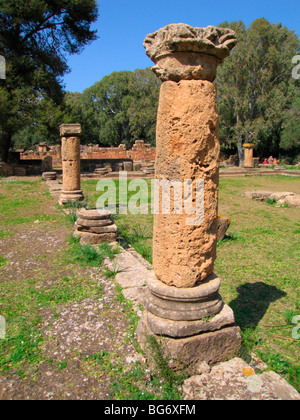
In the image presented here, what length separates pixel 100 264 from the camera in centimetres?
479

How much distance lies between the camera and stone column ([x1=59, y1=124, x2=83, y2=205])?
8.86 meters

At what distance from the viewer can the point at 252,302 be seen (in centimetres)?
383

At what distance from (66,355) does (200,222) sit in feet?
5.41

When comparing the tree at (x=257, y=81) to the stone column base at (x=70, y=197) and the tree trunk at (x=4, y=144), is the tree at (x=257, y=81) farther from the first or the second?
the stone column base at (x=70, y=197)

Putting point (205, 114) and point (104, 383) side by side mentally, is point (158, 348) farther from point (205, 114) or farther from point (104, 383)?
point (205, 114)

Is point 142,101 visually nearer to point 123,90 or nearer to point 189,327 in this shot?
point 123,90

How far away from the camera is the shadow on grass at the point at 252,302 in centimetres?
340

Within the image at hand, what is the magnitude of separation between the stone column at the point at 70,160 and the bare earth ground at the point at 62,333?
4.24 meters

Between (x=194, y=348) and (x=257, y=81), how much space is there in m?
29.7

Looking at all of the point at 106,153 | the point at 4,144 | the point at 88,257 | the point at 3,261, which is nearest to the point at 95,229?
the point at 88,257

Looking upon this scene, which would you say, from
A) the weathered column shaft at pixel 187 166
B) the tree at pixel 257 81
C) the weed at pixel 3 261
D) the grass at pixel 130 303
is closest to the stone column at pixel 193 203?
the weathered column shaft at pixel 187 166

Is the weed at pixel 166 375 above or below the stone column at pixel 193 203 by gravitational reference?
below

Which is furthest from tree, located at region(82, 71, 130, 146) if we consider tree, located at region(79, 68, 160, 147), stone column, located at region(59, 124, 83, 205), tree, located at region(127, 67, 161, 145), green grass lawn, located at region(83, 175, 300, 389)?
green grass lawn, located at region(83, 175, 300, 389)
